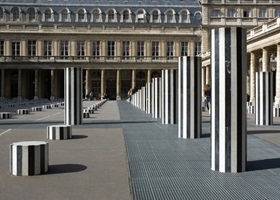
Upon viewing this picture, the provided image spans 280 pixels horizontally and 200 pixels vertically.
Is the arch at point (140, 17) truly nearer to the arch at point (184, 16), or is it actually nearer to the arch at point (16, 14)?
the arch at point (184, 16)

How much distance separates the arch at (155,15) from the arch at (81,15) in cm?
1259

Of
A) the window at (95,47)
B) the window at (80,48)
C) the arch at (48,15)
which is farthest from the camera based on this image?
the arch at (48,15)

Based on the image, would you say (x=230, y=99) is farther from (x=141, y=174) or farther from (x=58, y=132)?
(x=58, y=132)

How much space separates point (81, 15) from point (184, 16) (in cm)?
1940

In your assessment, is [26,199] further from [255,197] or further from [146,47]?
[146,47]

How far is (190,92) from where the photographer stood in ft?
43.7

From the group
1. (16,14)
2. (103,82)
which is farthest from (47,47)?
(103,82)

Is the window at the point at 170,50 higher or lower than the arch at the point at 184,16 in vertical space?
lower

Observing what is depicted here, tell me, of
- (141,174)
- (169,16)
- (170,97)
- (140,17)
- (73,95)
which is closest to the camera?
(141,174)

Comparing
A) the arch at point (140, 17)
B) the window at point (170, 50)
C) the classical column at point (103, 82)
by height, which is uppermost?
the arch at point (140, 17)

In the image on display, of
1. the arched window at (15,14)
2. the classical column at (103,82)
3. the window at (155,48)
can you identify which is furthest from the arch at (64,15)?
the window at (155,48)

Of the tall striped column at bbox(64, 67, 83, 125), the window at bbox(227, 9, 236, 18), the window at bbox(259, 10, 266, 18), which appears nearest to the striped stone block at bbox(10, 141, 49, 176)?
the tall striped column at bbox(64, 67, 83, 125)

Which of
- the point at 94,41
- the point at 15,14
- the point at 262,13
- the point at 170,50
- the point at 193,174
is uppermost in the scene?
the point at 15,14

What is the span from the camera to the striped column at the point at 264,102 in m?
19.7
